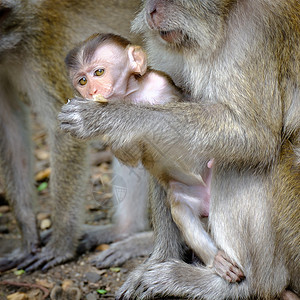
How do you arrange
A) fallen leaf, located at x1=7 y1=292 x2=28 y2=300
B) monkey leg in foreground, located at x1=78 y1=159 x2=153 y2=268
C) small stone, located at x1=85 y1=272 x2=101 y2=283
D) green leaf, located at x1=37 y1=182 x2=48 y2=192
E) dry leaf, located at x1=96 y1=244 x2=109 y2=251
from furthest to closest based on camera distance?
green leaf, located at x1=37 y1=182 x2=48 y2=192, dry leaf, located at x1=96 y1=244 x2=109 y2=251, monkey leg in foreground, located at x1=78 y1=159 x2=153 y2=268, small stone, located at x1=85 y1=272 x2=101 y2=283, fallen leaf, located at x1=7 y1=292 x2=28 y2=300

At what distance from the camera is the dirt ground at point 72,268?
5.76m

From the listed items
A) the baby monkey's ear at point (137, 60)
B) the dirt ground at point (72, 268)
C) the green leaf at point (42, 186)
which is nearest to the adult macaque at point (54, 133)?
the dirt ground at point (72, 268)

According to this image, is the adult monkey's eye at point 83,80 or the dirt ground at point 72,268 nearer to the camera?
the adult monkey's eye at point 83,80

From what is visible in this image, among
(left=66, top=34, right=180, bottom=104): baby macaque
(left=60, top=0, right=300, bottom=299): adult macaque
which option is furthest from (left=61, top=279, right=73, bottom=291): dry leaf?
(left=66, top=34, right=180, bottom=104): baby macaque

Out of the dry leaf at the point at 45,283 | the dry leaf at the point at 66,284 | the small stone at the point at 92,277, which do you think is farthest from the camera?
the small stone at the point at 92,277

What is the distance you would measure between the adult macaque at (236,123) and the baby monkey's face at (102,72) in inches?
13.8

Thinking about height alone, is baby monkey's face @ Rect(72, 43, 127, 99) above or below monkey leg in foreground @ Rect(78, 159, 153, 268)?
above

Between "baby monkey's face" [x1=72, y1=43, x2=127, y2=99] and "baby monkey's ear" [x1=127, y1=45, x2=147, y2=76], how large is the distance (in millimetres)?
52

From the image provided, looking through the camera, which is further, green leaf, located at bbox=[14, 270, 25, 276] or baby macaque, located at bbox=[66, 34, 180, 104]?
green leaf, located at bbox=[14, 270, 25, 276]

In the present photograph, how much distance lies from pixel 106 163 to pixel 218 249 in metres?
4.33

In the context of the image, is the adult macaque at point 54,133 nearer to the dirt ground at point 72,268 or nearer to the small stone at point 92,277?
the dirt ground at point 72,268

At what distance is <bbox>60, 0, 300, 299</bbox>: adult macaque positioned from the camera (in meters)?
4.41

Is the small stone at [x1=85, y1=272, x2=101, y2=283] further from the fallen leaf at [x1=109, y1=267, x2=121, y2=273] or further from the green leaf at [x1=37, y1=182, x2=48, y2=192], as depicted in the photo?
the green leaf at [x1=37, y1=182, x2=48, y2=192]

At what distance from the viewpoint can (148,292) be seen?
15.9ft
